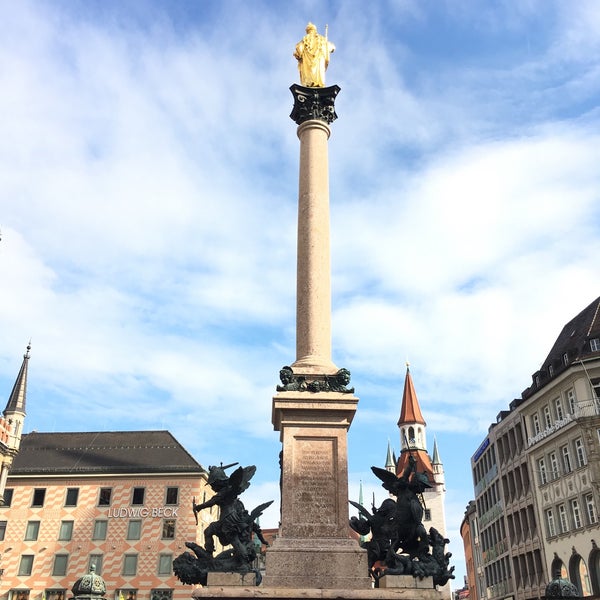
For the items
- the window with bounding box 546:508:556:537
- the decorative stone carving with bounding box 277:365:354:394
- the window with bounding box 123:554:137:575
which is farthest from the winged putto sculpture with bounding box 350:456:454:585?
the window with bounding box 123:554:137:575

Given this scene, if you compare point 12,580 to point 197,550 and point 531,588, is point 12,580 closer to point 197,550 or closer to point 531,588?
point 531,588

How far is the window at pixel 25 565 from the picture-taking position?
45656 millimetres

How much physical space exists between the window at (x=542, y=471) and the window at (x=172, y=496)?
82.6 feet

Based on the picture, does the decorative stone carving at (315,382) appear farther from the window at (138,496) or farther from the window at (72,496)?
the window at (72,496)

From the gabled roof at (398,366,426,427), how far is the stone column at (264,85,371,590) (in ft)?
296

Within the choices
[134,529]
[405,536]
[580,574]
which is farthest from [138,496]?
[405,536]

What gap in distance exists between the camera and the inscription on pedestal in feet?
40.3

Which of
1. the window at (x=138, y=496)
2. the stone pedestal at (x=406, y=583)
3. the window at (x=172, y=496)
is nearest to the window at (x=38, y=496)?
the window at (x=138, y=496)

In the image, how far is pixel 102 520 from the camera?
1857 inches

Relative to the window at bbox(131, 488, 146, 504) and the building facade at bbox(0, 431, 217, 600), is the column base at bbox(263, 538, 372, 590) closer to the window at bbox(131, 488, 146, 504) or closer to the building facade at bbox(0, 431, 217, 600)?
the building facade at bbox(0, 431, 217, 600)

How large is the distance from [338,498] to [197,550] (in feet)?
9.35

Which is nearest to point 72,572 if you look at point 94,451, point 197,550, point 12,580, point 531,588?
point 12,580

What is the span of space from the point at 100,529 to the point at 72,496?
3679mm

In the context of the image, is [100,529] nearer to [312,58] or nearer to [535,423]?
[535,423]
